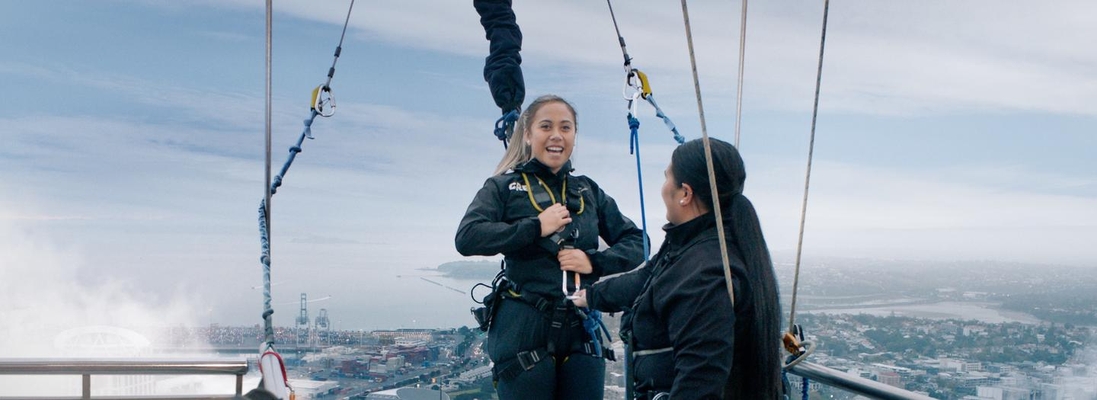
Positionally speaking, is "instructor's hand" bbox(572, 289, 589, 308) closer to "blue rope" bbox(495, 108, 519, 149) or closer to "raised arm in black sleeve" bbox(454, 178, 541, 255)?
"raised arm in black sleeve" bbox(454, 178, 541, 255)

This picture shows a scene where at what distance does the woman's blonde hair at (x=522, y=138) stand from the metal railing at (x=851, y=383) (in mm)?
797

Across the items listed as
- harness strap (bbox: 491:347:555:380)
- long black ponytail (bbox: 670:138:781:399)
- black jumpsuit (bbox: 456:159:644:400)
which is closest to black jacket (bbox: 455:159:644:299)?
black jumpsuit (bbox: 456:159:644:400)

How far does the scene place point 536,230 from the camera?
6.02 feet

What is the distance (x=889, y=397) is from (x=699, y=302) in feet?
2.02

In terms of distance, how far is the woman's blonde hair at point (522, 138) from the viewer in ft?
6.61

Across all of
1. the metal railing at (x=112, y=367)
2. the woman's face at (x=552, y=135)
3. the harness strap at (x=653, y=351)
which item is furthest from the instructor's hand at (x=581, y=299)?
the metal railing at (x=112, y=367)

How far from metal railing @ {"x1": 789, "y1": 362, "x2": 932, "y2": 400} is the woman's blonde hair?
80cm

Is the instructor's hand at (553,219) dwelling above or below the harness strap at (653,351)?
above

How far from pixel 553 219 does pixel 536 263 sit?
5.2 inches

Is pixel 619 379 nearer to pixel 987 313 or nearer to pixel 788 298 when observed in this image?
pixel 788 298

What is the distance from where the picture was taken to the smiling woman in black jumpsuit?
1841mm

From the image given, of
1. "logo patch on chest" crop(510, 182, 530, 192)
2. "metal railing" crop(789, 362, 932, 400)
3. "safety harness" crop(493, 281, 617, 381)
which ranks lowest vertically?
"metal railing" crop(789, 362, 932, 400)

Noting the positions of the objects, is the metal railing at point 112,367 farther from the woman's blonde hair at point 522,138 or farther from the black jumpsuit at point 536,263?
the woman's blonde hair at point 522,138

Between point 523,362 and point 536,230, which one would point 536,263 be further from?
point 523,362
